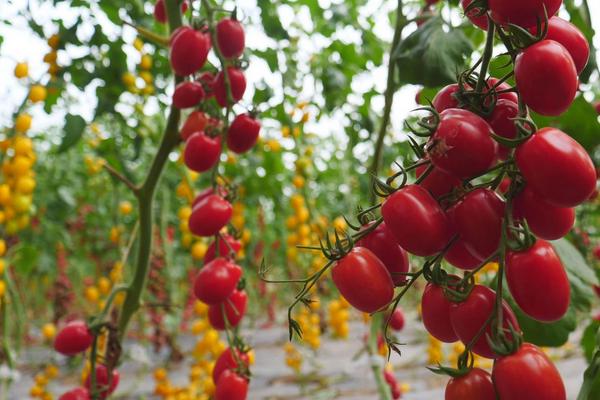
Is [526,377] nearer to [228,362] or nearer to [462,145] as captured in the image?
[462,145]

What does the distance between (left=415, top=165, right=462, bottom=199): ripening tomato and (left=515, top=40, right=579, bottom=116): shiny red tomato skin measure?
0.06 m

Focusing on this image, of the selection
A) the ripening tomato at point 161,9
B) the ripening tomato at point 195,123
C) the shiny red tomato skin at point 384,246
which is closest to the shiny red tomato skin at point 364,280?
the shiny red tomato skin at point 384,246

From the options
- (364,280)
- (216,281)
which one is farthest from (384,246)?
(216,281)

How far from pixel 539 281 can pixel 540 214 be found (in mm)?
36

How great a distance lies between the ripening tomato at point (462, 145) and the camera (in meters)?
0.30

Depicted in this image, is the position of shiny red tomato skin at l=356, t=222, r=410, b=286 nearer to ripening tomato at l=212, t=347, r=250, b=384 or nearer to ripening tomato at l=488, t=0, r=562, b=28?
ripening tomato at l=488, t=0, r=562, b=28

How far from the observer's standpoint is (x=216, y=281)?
0.65 metres

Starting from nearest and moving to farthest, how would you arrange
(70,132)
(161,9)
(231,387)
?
1. (231,387)
2. (161,9)
3. (70,132)

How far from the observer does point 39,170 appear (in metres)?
3.71

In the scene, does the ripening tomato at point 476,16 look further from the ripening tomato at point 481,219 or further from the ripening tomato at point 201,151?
the ripening tomato at point 201,151

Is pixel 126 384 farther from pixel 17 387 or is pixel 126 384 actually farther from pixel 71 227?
pixel 71 227

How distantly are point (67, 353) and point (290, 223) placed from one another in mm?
1308

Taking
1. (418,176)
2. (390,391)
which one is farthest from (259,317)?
(418,176)

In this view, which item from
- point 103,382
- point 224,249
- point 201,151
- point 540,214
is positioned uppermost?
point 540,214
